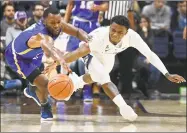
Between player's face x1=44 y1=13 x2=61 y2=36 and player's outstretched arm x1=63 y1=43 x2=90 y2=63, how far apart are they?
0.34m

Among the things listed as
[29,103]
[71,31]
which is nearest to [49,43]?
[71,31]

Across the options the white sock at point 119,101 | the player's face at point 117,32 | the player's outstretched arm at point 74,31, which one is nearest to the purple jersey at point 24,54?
the player's outstretched arm at point 74,31

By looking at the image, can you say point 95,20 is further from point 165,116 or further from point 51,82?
point 51,82

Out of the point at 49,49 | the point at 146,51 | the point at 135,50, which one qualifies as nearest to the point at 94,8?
the point at 135,50

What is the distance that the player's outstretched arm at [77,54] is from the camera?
7.09 meters

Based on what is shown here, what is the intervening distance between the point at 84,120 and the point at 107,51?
103cm

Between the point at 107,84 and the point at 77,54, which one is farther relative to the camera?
the point at 107,84

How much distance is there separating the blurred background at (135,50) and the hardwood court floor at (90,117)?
671 millimetres

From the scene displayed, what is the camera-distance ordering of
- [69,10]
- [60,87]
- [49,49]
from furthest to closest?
[69,10] → [60,87] → [49,49]

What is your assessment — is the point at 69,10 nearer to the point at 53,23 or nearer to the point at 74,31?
the point at 74,31

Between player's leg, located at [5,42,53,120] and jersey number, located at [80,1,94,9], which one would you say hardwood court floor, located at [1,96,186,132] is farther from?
jersey number, located at [80,1,94,9]

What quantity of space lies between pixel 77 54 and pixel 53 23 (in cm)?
54

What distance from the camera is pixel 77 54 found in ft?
23.4

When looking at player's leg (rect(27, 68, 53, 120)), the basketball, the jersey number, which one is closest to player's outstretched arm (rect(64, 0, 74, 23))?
the jersey number
